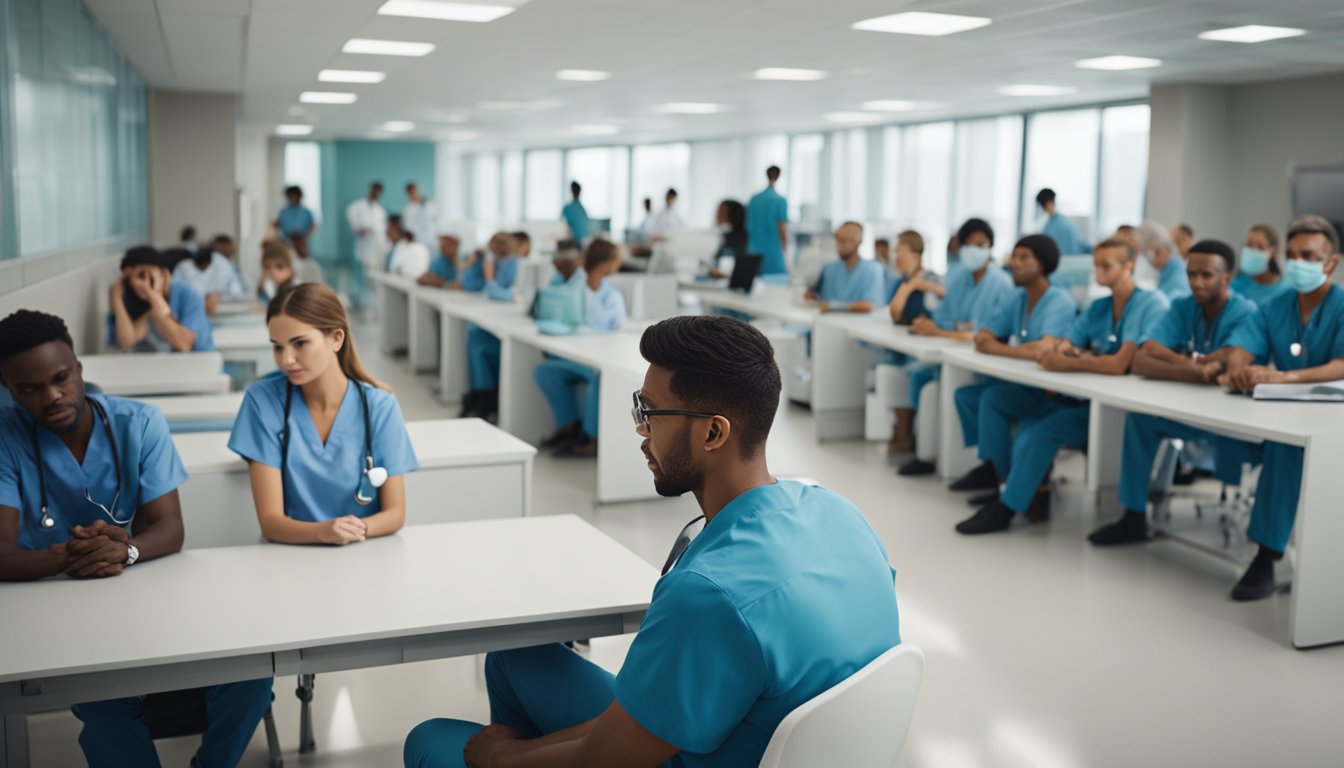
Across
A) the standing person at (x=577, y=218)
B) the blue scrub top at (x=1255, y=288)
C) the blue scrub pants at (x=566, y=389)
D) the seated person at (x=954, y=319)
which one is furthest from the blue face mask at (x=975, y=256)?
the standing person at (x=577, y=218)

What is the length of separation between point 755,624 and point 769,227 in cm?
997

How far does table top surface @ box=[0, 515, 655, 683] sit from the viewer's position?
6.48 ft

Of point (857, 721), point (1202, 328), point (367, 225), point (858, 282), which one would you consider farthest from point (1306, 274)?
point (367, 225)

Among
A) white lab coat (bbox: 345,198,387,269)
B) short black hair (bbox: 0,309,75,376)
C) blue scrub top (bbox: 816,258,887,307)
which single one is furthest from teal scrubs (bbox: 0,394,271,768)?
white lab coat (bbox: 345,198,387,269)

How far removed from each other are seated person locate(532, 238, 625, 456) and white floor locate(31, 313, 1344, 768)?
153 cm

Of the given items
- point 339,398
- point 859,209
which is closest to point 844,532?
point 339,398

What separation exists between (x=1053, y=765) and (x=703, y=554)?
6.30 feet

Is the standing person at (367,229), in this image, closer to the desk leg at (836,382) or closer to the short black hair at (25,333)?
the desk leg at (836,382)

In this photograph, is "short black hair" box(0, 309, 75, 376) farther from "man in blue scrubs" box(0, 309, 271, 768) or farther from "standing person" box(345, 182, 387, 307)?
"standing person" box(345, 182, 387, 307)

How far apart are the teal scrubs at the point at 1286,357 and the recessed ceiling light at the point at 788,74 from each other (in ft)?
17.6

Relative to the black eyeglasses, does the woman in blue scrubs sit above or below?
below

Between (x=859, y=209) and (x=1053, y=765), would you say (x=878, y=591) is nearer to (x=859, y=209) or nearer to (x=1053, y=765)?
(x=1053, y=765)

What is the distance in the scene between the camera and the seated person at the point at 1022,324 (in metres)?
5.62

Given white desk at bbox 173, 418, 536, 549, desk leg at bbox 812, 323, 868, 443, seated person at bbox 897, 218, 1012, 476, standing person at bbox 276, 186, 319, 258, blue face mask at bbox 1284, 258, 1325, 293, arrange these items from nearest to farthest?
1. white desk at bbox 173, 418, 536, 549
2. blue face mask at bbox 1284, 258, 1325, 293
3. seated person at bbox 897, 218, 1012, 476
4. desk leg at bbox 812, 323, 868, 443
5. standing person at bbox 276, 186, 319, 258
